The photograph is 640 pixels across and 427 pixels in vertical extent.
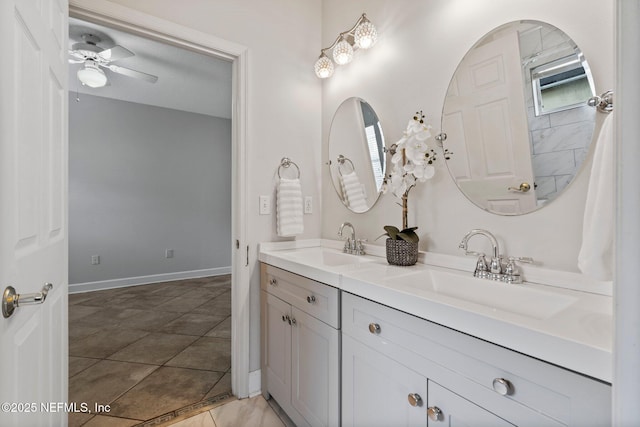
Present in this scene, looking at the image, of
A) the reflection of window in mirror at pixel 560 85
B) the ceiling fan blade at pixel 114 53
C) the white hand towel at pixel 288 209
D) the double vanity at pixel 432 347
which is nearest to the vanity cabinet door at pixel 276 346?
the double vanity at pixel 432 347

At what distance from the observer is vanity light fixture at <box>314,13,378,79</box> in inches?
67.6

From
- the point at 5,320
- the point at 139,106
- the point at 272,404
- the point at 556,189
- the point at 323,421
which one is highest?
the point at 139,106

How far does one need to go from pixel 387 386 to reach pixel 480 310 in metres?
0.44

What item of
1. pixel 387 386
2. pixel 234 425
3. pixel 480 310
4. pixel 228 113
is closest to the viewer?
pixel 480 310

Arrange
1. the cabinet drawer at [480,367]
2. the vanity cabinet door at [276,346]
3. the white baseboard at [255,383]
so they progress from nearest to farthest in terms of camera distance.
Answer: the cabinet drawer at [480,367], the vanity cabinet door at [276,346], the white baseboard at [255,383]

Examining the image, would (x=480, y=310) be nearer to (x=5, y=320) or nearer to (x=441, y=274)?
(x=441, y=274)

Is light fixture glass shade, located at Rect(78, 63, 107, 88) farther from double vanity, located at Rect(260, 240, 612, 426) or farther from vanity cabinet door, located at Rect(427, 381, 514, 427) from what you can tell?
vanity cabinet door, located at Rect(427, 381, 514, 427)

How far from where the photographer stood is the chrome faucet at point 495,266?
112cm

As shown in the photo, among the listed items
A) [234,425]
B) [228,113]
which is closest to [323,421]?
[234,425]

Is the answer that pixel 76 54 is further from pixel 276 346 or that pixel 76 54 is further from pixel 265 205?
pixel 276 346

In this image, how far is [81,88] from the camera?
395 cm

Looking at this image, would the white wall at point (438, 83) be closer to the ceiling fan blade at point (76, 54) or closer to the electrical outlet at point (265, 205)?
the electrical outlet at point (265, 205)

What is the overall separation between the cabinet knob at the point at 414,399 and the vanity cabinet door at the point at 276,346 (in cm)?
75

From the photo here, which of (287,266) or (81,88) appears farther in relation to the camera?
(81,88)
